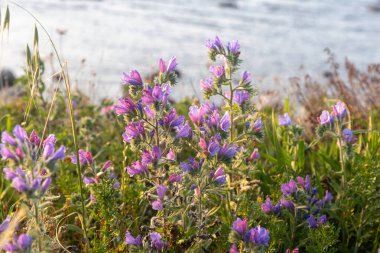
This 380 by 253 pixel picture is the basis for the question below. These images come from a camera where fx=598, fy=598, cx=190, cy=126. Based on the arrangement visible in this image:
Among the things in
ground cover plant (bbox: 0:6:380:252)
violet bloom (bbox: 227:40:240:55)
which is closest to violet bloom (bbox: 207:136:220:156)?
ground cover plant (bbox: 0:6:380:252)

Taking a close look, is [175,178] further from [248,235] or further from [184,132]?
[248,235]

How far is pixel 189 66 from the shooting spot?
27.7 feet

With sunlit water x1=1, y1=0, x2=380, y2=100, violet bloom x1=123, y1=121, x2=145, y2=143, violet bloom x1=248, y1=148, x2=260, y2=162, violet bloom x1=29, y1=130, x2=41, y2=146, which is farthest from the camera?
sunlit water x1=1, y1=0, x2=380, y2=100

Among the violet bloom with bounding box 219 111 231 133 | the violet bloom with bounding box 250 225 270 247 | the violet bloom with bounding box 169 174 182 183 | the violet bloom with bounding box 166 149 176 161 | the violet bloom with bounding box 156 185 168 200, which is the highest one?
the violet bloom with bounding box 219 111 231 133

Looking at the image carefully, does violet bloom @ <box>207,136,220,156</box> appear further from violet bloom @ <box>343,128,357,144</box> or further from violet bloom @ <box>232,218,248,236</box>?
violet bloom @ <box>343,128,357,144</box>

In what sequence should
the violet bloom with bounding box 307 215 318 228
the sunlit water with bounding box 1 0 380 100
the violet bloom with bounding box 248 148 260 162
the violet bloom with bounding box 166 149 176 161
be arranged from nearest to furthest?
the violet bloom with bounding box 166 149 176 161, the violet bloom with bounding box 307 215 318 228, the violet bloom with bounding box 248 148 260 162, the sunlit water with bounding box 1 0 380 100

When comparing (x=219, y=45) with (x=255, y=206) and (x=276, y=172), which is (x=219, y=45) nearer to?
(x=255, y=206)

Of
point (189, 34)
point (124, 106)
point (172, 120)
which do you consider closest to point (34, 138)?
point (124, 106)

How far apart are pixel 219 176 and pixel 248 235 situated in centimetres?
30

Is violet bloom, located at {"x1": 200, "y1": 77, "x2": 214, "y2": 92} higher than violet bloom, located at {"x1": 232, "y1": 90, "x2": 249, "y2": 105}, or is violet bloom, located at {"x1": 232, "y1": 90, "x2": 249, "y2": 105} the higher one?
violet bloom, located at {"x1": 200, "y1": 77, "x2": 214, "y2": 92}

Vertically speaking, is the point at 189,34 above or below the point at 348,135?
below

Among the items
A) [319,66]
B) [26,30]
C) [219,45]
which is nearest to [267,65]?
[319,66]

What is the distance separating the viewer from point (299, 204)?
270 centimetres

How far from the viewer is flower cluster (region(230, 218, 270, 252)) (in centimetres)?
206
